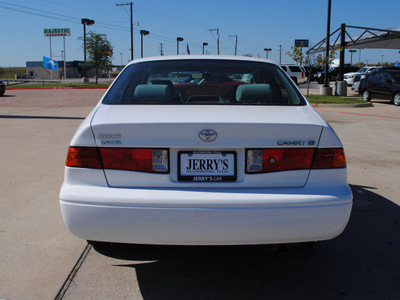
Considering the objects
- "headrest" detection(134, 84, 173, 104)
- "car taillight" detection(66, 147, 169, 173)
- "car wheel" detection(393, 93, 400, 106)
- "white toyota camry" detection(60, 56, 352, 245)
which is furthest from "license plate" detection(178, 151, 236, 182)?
"car wheel" detection(393, 93, 400, 106)

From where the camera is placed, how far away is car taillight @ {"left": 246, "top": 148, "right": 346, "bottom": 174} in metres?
2.64

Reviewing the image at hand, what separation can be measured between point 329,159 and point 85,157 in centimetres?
158

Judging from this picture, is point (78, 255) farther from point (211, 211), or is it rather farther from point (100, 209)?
point (211, 211)

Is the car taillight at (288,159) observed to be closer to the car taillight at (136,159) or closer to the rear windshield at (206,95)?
the car taillight at (136,159)

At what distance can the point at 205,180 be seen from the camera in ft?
8.64

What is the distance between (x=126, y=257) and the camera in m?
3.40

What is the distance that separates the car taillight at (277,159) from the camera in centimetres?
264

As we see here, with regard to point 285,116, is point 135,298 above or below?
below

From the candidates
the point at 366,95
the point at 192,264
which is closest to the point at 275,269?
the point at 192,264

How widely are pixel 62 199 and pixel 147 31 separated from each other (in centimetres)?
6077

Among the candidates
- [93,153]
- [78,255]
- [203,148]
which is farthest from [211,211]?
[78,255]

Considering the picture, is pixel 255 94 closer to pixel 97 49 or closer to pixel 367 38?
pixel 367 38

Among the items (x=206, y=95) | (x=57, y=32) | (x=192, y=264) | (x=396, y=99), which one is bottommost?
(x=192, y=264)

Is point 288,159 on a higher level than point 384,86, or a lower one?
lower
